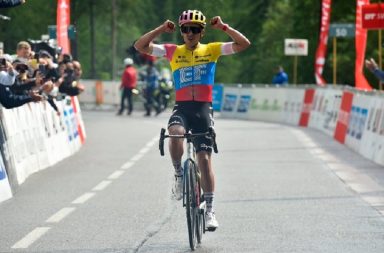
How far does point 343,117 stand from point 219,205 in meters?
13.7

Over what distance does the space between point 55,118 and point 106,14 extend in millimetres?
53588

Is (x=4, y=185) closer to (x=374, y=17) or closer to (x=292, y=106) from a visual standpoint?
(x=374, y=17)

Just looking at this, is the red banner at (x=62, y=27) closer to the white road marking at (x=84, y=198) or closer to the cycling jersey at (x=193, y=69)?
the white road marking at (x=84, y=198)

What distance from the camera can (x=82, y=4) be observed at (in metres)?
70.1

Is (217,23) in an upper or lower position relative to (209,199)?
upper

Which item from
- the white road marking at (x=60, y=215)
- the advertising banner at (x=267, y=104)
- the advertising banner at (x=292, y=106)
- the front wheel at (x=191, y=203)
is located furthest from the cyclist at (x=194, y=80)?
the advertising banner at (x=267, y=104)

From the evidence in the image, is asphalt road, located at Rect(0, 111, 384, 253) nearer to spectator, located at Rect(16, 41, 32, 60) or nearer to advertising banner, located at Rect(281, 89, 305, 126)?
spectator, located at Rect(16, 41, 32, 60)

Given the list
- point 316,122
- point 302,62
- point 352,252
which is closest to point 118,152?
point 316,122

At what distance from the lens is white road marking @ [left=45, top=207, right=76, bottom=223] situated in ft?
42.3

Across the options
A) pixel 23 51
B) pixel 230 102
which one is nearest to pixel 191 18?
pixel 23 51

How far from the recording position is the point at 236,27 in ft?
273

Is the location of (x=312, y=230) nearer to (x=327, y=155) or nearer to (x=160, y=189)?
(x=160, y=189)

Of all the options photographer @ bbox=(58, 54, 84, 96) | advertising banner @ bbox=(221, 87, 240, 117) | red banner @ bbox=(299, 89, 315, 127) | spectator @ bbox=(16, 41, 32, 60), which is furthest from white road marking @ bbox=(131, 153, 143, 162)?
advertising banner @ bbox=(221, 87, 240, 117)

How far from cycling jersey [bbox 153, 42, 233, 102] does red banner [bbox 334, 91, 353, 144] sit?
1516 cm
